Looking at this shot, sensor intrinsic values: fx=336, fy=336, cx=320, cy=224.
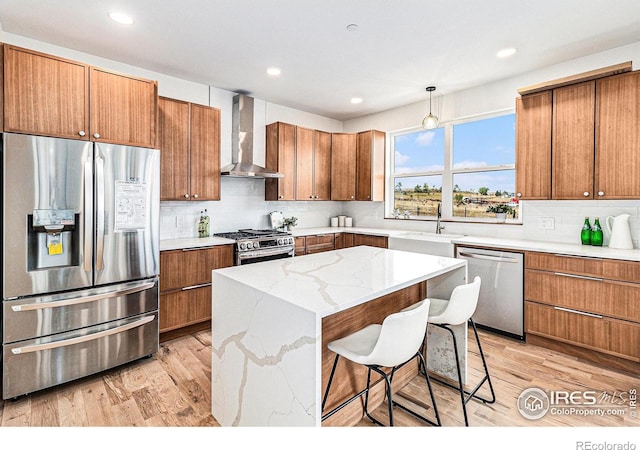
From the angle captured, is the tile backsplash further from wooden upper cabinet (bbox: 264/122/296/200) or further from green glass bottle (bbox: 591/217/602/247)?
wooden upper cabinet (bbox: 264/122/296/200)

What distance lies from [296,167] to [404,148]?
1667mm

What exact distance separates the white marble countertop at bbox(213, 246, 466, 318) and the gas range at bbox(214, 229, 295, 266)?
1.29 meters

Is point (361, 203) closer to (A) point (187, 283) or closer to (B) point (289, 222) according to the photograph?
(B) point (289, 222)

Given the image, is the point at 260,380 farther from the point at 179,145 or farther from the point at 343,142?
the point at 343,142

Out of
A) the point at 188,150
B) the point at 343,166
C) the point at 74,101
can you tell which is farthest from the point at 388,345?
the point at 343,166

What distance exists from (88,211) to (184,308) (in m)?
1.30

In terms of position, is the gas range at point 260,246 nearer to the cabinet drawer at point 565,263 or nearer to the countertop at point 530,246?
the countertop at point 530,246

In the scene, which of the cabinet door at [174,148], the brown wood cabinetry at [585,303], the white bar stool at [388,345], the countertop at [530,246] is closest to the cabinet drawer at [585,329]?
the brown wood cabinetry at [585,303]

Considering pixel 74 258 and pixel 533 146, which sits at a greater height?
pixel 533 146

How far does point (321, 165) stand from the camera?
4.98 m

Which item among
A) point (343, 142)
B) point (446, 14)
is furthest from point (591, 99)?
point (343, 142)

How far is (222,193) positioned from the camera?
167 inches

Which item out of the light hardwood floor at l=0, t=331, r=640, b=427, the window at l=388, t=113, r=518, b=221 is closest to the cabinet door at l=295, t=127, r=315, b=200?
the window at l=388, t=113, r=518, b=221

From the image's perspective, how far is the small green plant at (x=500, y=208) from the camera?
154 inches
